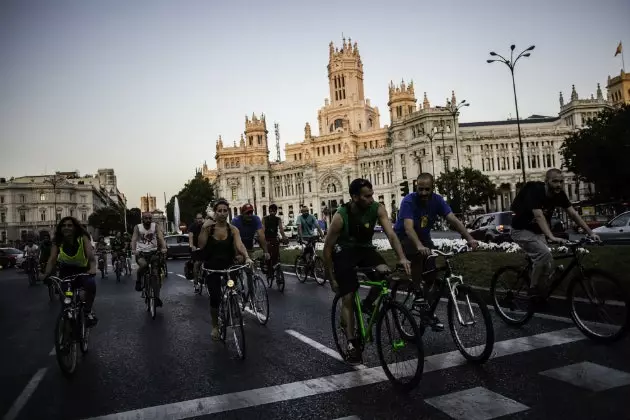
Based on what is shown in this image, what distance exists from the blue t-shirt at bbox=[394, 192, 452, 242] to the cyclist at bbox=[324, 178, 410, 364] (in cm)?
110

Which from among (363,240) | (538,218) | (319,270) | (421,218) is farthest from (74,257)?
(319,270)

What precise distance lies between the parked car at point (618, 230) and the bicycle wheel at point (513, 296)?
10.8 m

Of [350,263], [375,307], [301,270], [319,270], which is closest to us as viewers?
[375,307]

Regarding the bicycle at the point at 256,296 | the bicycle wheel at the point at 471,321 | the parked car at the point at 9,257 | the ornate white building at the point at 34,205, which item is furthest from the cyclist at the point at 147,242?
the ornate white building at the point at 34,205

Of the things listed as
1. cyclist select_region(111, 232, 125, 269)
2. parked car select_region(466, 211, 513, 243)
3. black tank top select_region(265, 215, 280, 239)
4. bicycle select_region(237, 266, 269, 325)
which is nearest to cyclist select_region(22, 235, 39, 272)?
cyclist select_region(111, 232, 125, 269)

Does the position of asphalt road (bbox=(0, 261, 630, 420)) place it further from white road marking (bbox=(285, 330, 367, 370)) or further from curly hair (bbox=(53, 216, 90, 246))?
curly hair (bbox=(53, 216, 90, 246))

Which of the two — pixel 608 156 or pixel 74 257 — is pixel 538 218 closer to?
pixel 74 257

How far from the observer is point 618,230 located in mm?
15531

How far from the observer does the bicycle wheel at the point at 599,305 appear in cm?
513

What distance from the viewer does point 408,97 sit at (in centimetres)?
10581

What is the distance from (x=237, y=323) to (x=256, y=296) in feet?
7.75

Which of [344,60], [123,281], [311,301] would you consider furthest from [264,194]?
[311,301]

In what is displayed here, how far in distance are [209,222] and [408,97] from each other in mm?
104395

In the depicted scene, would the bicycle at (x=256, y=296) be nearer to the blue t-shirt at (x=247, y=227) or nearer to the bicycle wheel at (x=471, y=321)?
the blue t-shirt at (x=247, y=227)
